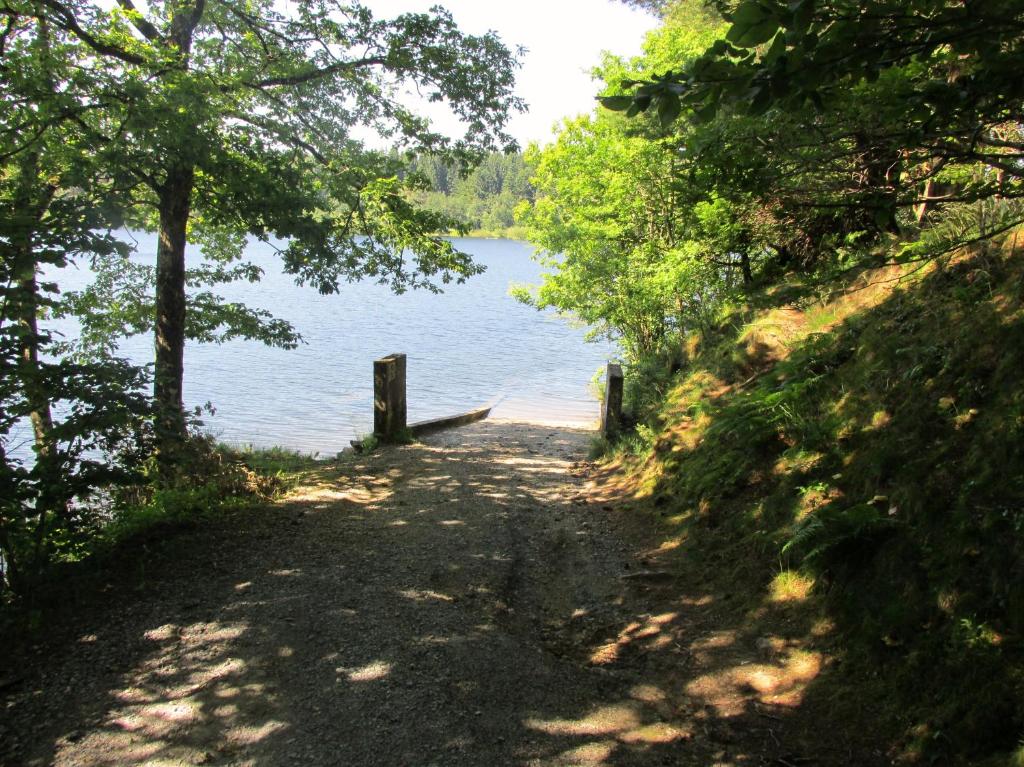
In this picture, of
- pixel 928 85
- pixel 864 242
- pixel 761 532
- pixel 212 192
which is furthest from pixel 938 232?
pixel 212 192

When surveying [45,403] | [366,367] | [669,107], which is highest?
[669,107]

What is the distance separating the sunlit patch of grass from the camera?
161 inches

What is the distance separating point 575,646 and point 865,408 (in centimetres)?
261

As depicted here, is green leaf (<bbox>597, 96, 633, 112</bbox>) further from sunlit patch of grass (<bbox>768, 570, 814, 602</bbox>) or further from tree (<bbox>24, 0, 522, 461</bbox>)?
tree (<bbox>24, 0, 522, 461</bbox>)

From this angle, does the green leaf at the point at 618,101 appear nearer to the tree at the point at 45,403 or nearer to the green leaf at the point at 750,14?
the green leaf at the point at 750,14

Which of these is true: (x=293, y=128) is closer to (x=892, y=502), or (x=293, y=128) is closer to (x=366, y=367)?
(x=892, y=502)

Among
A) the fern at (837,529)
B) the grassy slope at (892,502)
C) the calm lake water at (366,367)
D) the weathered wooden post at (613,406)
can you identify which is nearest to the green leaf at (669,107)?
the grassy slope at (892,502)

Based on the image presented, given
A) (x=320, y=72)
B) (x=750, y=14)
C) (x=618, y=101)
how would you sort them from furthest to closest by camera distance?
(x=320, y=72), (x=618, y=101), (x=750, y=14)

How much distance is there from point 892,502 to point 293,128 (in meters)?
9.75

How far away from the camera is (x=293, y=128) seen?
10.6 m

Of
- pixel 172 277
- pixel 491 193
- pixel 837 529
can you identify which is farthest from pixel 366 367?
pixel 491 193

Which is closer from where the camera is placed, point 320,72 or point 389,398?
point 320,72

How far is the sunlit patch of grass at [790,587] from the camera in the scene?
409cm

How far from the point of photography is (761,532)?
4.79 m
